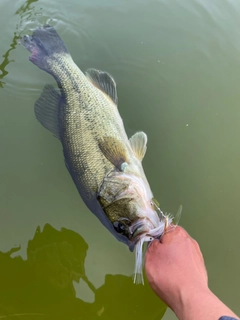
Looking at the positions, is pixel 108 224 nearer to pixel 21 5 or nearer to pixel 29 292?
pixel 29 292

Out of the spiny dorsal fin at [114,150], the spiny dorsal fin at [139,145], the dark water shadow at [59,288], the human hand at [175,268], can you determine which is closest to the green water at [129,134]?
the dark water shadow at [59,288]

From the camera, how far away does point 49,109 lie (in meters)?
2.94

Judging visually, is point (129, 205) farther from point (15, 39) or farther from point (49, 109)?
point (15, 39)

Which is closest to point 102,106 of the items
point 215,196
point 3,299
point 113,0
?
point 215,196

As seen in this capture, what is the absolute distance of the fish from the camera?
7.30ft

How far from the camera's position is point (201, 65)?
3.97m

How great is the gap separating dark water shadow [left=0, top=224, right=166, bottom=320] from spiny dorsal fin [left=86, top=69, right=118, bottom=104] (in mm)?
1404

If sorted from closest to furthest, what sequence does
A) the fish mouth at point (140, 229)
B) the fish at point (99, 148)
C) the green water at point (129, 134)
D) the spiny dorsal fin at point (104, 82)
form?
the fish mouth at point (140, 229)
the fish at point (99, 148)
the green water at point (129, 134)
the spiny dorsal fin at point (104, 82)

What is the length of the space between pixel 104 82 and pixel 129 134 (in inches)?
23.7

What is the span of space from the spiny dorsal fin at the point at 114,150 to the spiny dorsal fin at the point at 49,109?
1.67ft

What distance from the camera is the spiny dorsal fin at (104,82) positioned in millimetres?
3162

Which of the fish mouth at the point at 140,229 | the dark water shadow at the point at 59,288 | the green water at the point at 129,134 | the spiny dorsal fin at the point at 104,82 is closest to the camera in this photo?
the fish mouth at the point at 140,229

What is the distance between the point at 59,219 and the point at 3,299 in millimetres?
838

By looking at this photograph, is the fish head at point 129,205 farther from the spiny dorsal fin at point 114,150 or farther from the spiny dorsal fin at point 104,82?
the spiny dorsal fin at point 104,82
